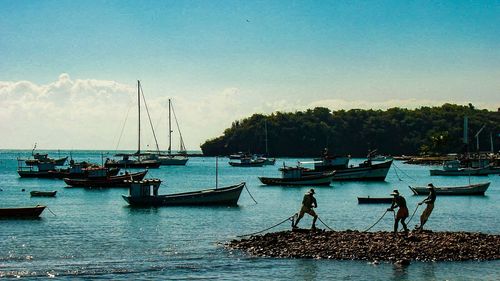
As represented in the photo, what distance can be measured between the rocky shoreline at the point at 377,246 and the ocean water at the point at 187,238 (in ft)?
→ 3.15

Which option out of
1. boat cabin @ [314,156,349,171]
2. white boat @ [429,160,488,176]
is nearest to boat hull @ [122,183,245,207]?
boat cabin @ [314,156,349,171]

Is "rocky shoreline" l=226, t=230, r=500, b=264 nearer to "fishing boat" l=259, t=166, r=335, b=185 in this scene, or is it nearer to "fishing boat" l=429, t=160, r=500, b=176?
"fishing boat" l=259, t=166, r=335, b=185

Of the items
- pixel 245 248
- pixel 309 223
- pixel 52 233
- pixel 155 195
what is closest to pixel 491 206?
pixel 309 223

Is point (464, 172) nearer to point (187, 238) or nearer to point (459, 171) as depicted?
point (459, 171)

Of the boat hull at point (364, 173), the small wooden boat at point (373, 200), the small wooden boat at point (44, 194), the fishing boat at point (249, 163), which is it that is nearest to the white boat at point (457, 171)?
the boat hull at point (364, 173)

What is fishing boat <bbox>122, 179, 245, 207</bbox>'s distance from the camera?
61594 mm

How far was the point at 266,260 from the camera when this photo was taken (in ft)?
108

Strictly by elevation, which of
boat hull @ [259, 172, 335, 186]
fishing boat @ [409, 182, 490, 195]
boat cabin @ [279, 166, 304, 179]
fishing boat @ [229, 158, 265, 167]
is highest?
fishing boat @ [229, 158, 265, 167]

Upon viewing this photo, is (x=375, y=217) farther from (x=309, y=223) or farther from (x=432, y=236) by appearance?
(x=432, y=236)

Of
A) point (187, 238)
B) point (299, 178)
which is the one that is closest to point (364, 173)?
point (299, 178)

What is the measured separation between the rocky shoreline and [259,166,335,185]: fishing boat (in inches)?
2226

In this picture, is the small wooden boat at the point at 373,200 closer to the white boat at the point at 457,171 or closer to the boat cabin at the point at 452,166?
the white boat at the point at 457,171

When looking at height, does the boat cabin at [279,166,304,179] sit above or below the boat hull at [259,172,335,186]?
above

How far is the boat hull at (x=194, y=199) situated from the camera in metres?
61.7
